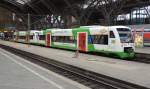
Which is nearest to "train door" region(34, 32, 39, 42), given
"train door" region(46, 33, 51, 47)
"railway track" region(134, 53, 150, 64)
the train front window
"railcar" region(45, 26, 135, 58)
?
"train door" region(46, 33, 51, 47)

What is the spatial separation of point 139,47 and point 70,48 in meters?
8.52

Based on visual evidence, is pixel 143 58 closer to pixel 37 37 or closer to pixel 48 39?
pixel 48 39

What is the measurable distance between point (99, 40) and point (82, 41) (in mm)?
4250

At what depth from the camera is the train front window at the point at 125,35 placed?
31.1 meters

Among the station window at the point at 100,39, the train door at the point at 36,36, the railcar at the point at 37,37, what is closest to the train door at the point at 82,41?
the station window at the point at 100,39

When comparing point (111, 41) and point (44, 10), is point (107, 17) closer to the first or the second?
point (111, 41)

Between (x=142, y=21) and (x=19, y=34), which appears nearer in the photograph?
(x=142, y=21)

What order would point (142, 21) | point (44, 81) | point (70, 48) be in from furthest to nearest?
1. point (142, 21)
2. point (70, 48)
3. point (44, 81)

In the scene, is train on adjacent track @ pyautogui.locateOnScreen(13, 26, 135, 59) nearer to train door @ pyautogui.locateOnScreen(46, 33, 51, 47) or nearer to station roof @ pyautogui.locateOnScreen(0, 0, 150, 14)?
train door @ pyautogui.locateOnScreen(46, 33, 51, 47)

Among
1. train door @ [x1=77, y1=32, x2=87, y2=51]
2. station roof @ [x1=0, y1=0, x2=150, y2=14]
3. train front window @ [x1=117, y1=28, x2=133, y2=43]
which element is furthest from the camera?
station roof @ [x1=0, y1=0, x2=150, y2=14]

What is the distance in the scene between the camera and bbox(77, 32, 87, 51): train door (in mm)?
37862

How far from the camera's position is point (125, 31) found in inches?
1261

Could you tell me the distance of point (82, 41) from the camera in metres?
38.6

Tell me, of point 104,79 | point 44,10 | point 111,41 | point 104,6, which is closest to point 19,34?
point 44,10
